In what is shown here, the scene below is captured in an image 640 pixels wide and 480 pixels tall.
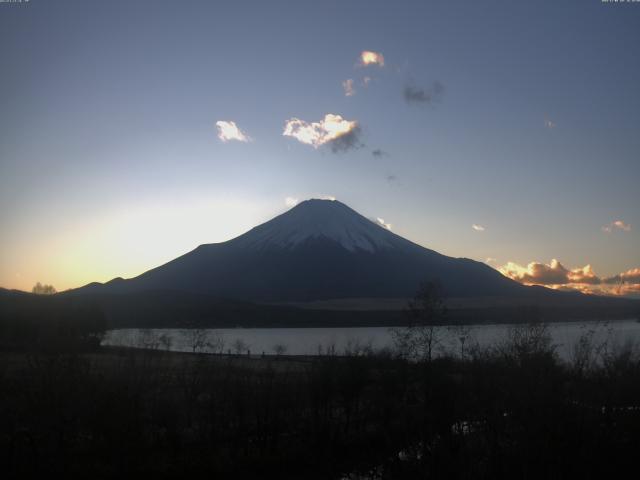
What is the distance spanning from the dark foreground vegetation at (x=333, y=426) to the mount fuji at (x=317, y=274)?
440 feet

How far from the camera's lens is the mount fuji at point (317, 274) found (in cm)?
16394

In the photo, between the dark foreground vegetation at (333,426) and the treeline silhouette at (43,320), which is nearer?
the dark foreground vegetation at (333,426)

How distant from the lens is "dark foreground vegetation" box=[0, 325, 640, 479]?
37.9ft

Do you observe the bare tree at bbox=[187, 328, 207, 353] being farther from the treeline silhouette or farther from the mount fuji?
the mount fuji

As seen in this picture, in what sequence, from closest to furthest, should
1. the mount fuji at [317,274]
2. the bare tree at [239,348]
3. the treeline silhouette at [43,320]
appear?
1. the treeline silhouette at [43,320]
2. the bare tree at [239,348]
3. the mount fuji at [317,274]

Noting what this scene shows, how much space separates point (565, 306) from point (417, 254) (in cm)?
6524

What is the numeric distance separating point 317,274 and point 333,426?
158670 mm

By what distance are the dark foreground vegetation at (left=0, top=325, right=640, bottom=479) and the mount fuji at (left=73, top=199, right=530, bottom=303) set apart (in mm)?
134180

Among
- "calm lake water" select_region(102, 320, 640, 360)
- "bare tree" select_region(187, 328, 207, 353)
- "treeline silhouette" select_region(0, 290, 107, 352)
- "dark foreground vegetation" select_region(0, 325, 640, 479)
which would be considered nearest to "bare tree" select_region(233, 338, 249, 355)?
"calm lake water" select_region(102, 320, 640, 360)

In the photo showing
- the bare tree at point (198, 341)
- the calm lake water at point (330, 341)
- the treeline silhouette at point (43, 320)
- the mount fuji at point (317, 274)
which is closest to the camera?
the treeline silhouette at point (43, 320)

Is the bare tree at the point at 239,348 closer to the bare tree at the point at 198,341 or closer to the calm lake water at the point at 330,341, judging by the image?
the calm lake water at the point at 330,341

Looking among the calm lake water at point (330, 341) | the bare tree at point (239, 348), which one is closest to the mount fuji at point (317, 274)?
the calm lake water at point (330, 341)

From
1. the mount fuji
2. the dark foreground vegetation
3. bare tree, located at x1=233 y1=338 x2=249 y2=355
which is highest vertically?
the mount fuji

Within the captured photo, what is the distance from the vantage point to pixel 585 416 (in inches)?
475
